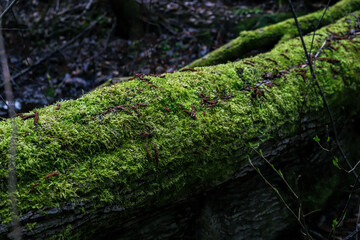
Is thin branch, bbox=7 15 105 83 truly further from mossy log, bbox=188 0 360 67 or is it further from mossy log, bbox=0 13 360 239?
mossy log, bbox=0 13 360 239

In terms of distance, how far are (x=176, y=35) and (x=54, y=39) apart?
3720 millimetres

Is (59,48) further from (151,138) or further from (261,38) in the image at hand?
(151,138)

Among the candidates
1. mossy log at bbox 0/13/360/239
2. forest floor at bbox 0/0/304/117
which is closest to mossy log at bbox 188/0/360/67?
forest floor at bbox 0/0/304/117

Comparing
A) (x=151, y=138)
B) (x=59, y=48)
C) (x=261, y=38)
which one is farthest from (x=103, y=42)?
(x=151, y=138)

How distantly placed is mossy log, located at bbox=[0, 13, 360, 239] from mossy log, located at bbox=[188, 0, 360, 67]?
1.41 metres

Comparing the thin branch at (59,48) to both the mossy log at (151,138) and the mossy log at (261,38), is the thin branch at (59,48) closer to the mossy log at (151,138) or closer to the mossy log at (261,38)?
the mossy log at (261,38)

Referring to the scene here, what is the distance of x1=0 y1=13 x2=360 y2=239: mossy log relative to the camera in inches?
65.6

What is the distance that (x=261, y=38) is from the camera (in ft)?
14.5

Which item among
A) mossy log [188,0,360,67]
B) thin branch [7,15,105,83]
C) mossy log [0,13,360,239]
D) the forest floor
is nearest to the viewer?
mossy log [0,13,360,239]

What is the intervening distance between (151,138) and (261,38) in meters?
3.34

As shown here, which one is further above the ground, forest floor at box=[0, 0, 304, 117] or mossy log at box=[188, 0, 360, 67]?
forest floor at box=[0, 0, 304, 117]

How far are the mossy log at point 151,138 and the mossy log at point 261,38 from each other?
4.63 feet

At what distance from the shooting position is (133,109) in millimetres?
2115

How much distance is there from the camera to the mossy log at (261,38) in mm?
4242
